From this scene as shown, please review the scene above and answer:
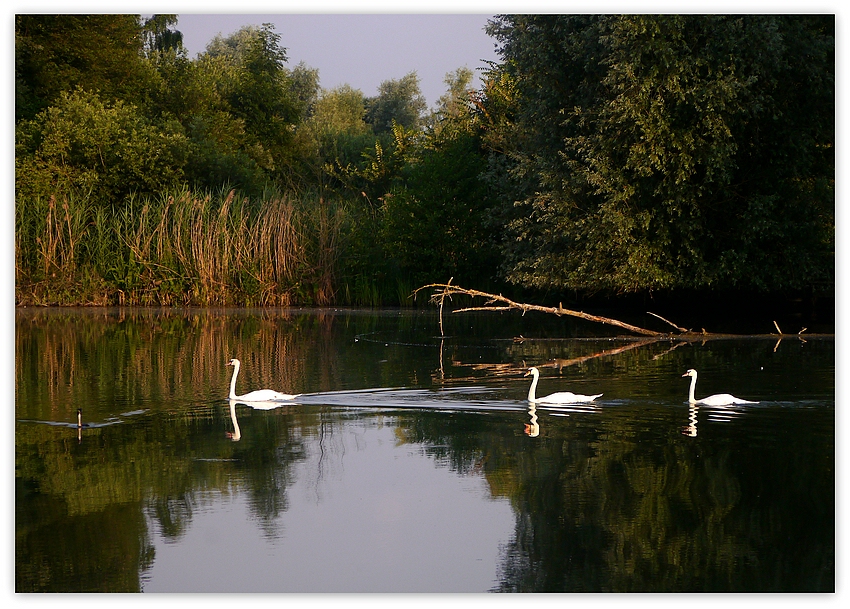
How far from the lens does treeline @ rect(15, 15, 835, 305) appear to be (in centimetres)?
2020

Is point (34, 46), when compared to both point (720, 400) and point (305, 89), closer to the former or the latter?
point (720, 400)

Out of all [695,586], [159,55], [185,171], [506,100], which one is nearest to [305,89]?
[159,55]

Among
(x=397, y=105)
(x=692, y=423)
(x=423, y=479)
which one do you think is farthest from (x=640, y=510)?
(x=397, y=105)

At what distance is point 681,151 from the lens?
Result: 20.0 meters

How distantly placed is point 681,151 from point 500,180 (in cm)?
722

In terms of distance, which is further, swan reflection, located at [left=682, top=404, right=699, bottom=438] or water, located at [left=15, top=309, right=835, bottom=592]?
swan reflection, located at [left=682, top=404, right=699, bottom=438]

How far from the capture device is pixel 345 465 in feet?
27.5

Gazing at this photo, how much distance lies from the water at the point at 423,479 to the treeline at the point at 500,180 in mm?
7031

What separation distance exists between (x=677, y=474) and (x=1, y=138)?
19.0 feet

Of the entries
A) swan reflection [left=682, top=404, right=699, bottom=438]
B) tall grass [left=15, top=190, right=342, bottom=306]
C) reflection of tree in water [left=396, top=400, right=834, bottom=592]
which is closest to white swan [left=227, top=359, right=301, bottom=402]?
reflection of tree in water [left=396, top=400, right=834, bottom=592]

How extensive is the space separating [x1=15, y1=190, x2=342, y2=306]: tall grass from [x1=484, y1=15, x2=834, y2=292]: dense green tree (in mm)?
6500

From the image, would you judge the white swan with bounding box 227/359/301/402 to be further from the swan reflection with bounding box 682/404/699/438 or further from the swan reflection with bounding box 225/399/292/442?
the swan reflection with bounding box 682/404/699/438

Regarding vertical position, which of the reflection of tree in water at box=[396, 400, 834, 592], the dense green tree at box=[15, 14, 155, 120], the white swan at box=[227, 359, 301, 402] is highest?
the dense green tree at box=[15, 14, 155, 120]

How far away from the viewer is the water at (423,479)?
5.98m
